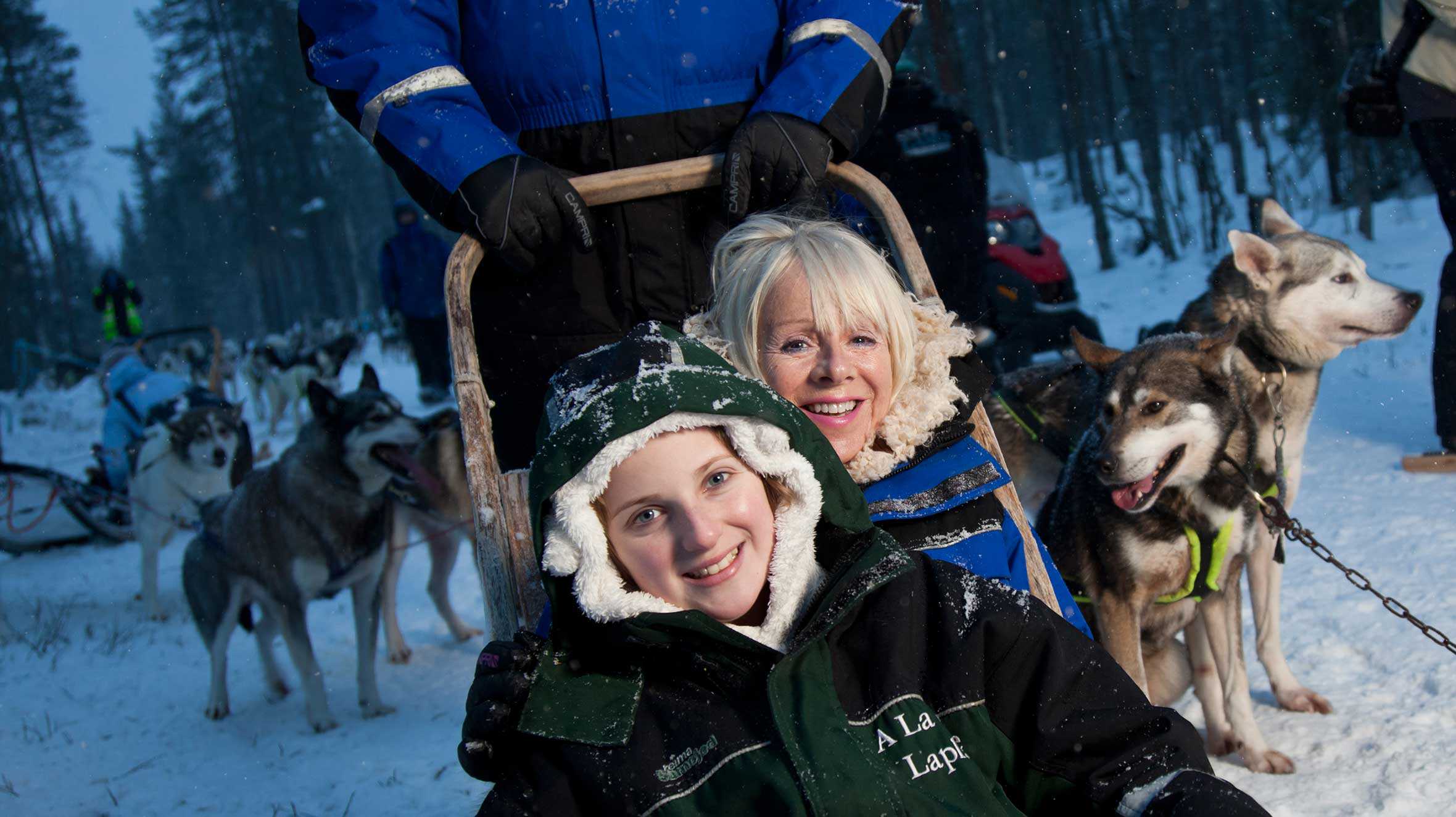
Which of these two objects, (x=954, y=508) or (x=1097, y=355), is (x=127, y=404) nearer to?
(x=1097, y=355)

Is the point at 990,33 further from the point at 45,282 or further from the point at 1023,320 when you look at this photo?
the point at 45,282

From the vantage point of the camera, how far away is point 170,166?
48.0 meters

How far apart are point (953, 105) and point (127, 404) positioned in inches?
266

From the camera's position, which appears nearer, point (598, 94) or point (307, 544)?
point (598, 94)

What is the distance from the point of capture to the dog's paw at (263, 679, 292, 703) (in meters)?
5.23

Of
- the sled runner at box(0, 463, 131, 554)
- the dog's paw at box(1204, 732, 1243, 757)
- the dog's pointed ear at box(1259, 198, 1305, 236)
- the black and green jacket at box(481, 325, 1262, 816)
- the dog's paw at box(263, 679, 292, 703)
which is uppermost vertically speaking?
the dog's pointed ear at box(1259, 198, 1305, 236)

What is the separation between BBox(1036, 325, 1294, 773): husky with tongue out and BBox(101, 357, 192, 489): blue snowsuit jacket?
7.70 meters

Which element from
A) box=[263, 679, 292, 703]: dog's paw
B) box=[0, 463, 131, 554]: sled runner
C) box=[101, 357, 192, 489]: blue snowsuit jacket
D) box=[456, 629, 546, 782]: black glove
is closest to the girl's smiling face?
box=[456, 629, 546, 782]: black glove

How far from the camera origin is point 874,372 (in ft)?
7.18

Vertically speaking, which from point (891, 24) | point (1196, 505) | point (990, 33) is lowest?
point (1196, 505)

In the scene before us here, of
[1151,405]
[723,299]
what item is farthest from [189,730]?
[1151,405]

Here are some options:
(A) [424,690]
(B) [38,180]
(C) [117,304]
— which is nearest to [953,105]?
(A) [424,690]

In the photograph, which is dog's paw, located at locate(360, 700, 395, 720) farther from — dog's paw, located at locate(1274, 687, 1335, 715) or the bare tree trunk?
the bare tree trunk

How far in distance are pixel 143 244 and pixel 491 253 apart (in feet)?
228
